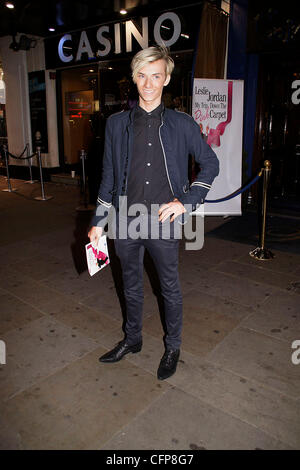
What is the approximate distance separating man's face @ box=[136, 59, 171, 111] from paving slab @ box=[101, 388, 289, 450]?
187cm

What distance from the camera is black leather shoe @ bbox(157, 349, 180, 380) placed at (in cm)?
242

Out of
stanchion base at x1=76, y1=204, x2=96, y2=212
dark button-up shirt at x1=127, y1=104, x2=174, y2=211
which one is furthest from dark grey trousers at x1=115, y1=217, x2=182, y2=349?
stanchion base at x1=76, y1=204, x2=96, y2=212

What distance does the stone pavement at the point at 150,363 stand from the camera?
1.98 meters

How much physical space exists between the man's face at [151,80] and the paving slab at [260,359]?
189 cm

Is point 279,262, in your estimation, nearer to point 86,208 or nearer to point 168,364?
point 168,364

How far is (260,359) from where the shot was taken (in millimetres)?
2631

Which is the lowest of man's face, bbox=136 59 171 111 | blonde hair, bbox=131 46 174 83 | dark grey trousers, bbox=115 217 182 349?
dark grey trousers, bbox=115 217 182 349

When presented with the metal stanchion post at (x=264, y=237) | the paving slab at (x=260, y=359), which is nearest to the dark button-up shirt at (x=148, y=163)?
the paving slab at (x=260, y=359)

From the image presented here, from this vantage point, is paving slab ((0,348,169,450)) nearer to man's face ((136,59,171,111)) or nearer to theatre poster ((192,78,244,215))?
man's face ((136,59,171,111))

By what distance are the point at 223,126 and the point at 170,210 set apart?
472 centimetres

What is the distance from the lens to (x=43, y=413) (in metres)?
2.12

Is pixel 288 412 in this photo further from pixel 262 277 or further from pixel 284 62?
pixel 284 62

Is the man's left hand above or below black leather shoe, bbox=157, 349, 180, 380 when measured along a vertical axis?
above

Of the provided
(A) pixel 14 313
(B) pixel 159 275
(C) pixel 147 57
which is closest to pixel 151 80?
(C) pixel 147 57
